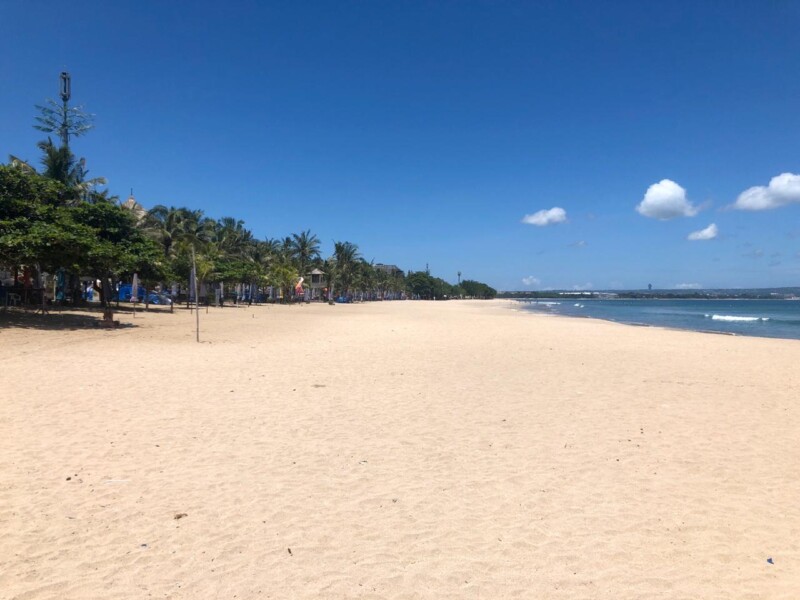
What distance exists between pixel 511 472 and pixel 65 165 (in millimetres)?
33723

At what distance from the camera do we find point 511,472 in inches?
218

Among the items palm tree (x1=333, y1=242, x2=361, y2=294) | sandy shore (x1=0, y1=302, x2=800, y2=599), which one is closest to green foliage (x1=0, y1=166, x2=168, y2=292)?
sandy shore (x1=0, y1=302, x2=800, y2=599)

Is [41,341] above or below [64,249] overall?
below

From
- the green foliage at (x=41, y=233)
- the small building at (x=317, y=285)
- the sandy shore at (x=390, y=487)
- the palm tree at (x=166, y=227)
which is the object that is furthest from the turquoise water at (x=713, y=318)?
the palm tree at (x=166, y=227)

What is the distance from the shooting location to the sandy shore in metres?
3.51

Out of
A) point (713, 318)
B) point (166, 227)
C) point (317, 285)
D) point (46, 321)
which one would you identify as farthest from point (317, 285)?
point (46, 321)

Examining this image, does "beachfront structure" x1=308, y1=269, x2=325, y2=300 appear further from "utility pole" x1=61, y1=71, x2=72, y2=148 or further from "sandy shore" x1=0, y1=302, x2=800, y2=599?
"sandy shore" x1=0, y1=302, x2=800, y2=599

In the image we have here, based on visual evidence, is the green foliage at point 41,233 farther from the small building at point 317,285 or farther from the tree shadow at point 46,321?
the small building at point 317,285

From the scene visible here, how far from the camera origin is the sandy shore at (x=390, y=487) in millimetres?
3512

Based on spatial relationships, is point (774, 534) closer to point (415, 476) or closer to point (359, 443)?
point (415, 476)

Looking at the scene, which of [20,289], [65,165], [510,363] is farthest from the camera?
[65,165]

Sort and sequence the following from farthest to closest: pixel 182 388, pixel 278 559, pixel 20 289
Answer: pixel 20 289 < pixel 182 388 < pixel 278 559

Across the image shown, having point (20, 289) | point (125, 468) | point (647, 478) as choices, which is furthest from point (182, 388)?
point (20, 289)

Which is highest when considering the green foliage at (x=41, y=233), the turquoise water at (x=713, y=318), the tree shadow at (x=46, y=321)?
the green foliage at (x=41, y=233)
